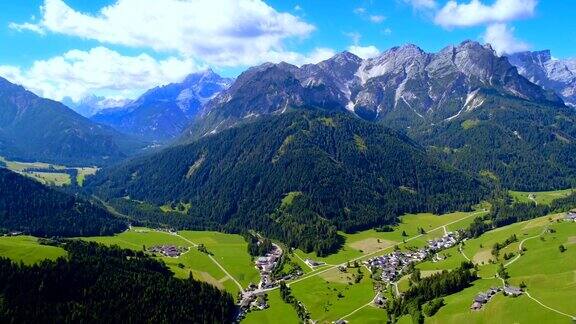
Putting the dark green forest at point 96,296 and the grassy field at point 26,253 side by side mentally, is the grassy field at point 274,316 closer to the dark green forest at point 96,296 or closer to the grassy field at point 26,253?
the dark green forest at point 96,296

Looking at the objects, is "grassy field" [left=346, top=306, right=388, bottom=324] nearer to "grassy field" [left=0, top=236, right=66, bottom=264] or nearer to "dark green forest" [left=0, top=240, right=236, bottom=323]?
"dark green forest" [left=0, top=240, right=236, bottom=323]

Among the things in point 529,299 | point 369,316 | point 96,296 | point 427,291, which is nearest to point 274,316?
point 369,316

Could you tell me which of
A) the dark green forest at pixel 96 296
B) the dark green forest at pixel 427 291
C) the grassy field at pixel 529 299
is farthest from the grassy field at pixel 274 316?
the grassy field at pixel 529 299

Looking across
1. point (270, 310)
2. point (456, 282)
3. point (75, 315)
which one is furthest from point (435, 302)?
point (75, 315)

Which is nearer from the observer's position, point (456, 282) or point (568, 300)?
point (568, 300)

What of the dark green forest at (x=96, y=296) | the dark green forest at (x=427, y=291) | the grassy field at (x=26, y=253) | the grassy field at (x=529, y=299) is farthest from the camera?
the grassy field at (x=26, y=253)

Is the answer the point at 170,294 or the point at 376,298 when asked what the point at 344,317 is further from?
the point at 170,294
